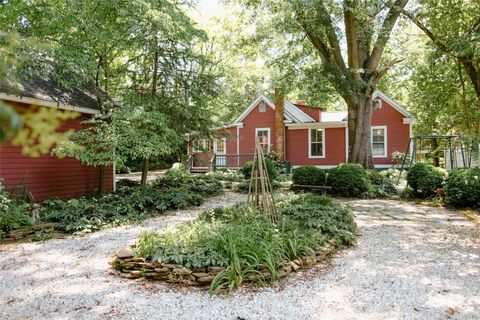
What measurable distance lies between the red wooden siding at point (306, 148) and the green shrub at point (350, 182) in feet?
31.3

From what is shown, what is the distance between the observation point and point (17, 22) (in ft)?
24.7

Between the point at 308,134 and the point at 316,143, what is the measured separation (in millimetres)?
710

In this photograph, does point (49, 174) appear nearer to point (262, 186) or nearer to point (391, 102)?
point (262, 186)

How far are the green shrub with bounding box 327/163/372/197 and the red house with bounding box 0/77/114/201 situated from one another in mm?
→ 7238

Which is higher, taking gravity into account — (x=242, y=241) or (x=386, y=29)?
(x=386, y=29)

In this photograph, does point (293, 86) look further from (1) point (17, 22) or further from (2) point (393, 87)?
(2) point (393, 87)

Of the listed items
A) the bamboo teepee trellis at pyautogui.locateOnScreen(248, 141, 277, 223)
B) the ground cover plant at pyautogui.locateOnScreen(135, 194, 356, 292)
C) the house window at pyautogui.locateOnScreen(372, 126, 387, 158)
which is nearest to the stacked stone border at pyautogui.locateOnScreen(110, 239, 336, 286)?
the ground cover plant at pyautogui.locateOnScreen(135, 194, 356, 292)

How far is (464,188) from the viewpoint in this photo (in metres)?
9.00

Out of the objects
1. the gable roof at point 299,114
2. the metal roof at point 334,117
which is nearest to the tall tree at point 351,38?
the gable roof at point 299,114

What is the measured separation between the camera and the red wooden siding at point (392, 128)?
20.2 m

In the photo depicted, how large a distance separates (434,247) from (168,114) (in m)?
7.47

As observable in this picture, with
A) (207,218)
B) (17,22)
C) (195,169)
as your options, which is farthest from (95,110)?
(195,169)

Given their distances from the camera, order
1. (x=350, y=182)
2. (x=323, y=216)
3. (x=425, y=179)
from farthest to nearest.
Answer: (x=350, y=182) < (x=425, y=179) < (x=323, y=216)

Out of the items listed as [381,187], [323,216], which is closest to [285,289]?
[323,216]
